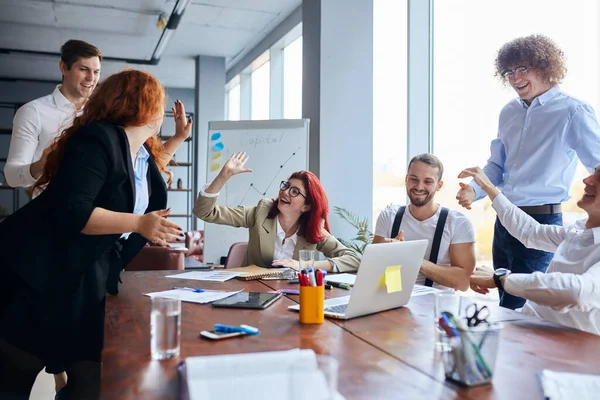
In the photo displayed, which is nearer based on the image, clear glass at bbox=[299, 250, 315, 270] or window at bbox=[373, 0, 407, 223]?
clear glass at bbox=[299, 250, 315, 270]

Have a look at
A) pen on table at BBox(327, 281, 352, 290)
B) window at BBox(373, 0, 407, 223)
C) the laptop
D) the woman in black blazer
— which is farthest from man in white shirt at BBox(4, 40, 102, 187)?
window at BBox(373, 0, 407, 223)

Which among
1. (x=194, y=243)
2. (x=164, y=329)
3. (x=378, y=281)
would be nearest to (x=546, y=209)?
(x=378, y=281)

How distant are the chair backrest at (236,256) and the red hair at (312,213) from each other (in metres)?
0.38

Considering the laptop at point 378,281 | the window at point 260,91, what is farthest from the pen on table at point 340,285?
the window at point 260,91

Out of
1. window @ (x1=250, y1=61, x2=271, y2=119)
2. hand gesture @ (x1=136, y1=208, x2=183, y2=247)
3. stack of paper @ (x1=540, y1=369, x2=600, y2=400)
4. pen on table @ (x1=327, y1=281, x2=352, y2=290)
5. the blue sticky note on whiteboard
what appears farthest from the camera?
window @ (x1=250, y1=61, x2=271, y2=119)

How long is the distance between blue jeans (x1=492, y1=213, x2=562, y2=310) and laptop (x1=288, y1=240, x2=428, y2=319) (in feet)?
3.41

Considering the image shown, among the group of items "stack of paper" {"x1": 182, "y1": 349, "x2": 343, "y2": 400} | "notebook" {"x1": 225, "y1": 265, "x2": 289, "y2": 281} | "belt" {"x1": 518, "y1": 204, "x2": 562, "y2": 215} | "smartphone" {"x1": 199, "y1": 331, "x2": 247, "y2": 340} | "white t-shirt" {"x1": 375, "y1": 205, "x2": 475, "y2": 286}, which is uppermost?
"belt" {"x1": 518, "y1": 204, "x2": 562, "y2": 215}

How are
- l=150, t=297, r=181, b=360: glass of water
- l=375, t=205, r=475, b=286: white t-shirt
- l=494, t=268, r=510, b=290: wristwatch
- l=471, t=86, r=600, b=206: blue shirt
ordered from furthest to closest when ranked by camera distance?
l=375, t=205, r=475, b=286: white t-shirt
l=471, t=86, r=600, b=206: blue shirt
l=494, t=268, r=510, b=290: wristwatch
l=150, t=297, r=181, b=360: glass of water

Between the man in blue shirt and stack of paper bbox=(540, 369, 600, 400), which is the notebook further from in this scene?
stack of paper bbox=(540, 369, 600, 400)

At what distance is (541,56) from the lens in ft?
8.52

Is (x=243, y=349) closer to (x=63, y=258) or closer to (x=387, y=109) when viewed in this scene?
(x=63, y=258)

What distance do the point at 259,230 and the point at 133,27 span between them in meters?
4.87

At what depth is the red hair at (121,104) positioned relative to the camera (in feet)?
5.89

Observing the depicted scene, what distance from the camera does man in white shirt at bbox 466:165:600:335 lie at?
5.08ft
